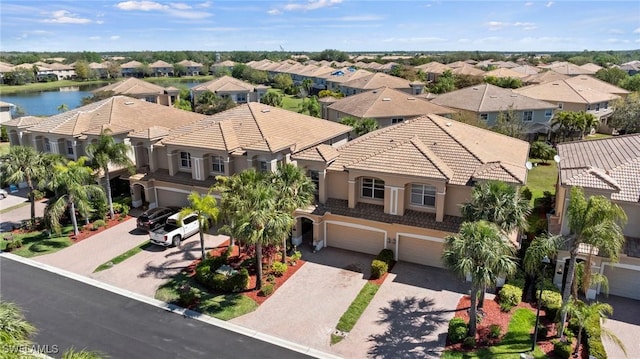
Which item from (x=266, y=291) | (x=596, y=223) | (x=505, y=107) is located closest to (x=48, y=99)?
(x=505, y=107)

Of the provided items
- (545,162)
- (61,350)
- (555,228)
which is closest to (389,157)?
(555,228)

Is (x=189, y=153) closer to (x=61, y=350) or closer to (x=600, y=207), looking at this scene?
(x=61, y=350)

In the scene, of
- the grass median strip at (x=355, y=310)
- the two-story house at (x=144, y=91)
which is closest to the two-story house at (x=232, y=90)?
the two-story house at (x=144, y=91)

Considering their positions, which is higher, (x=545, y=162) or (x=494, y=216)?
(x=494, y=216)

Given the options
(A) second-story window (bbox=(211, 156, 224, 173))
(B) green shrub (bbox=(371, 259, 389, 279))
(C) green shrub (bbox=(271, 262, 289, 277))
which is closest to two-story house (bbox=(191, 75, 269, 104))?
(A) second-story window (bbox=(211, 156, 224, 173))

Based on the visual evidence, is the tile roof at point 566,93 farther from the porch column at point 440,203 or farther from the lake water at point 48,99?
the lake water at point 48,99

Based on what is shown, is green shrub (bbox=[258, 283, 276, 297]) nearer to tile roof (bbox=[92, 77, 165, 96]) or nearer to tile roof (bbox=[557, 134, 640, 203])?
tile roof (bbox=[557, 134, 640, 203])
